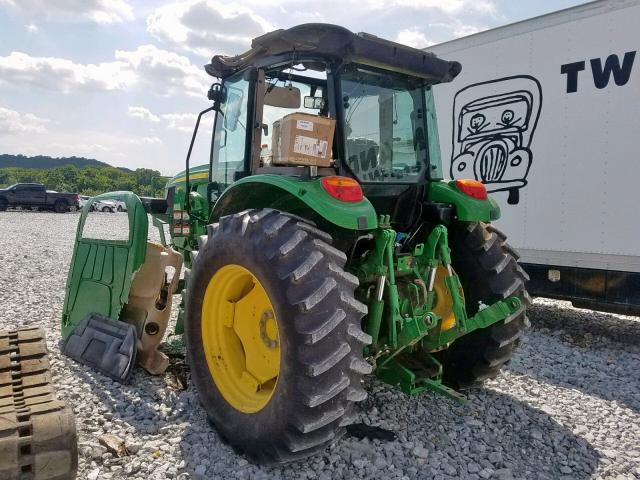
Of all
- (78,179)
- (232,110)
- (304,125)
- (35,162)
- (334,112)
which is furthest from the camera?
(35,162)

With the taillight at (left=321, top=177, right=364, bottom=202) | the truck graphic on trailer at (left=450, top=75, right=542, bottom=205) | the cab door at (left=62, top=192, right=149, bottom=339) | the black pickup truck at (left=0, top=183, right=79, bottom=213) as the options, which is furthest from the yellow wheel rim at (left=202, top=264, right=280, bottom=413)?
the black pickup truck at (left=0, top=183, right=79, bottom=213)

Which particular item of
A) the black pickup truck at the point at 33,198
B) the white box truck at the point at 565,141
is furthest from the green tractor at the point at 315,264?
the black pickup truck at the point at 33,198

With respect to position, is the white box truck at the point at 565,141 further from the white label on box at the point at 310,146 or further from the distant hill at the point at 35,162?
the distant hill at the point at 35,162

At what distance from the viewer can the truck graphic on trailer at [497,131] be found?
613 centimetres

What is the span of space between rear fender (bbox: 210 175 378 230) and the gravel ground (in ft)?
4.39

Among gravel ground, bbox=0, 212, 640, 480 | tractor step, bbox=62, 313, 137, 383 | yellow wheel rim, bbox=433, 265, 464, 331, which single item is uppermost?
yellow wheel rim, bbox=433, 265, 464, 331

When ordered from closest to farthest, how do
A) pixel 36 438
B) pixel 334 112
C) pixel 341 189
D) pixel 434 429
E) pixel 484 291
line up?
pixel 36 438 < pixel 341 189 < pixel 334 112 < pixel 434 429 < pixel 484 291

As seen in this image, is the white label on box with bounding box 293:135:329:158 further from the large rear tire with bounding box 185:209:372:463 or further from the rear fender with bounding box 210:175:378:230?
the large rear tire with bounding box 185:209:372:463

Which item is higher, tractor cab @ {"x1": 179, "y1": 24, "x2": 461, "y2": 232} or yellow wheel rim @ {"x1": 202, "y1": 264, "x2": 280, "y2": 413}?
tractor cab @ {"x1": 179, "y1": 24, "x2": 461, "y2": 232}

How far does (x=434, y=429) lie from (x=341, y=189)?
173 cm

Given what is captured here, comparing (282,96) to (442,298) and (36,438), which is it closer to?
(442,298)

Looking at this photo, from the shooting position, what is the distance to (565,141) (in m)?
5.80

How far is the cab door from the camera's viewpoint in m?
4.31

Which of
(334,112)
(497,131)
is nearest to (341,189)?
(334,112)
